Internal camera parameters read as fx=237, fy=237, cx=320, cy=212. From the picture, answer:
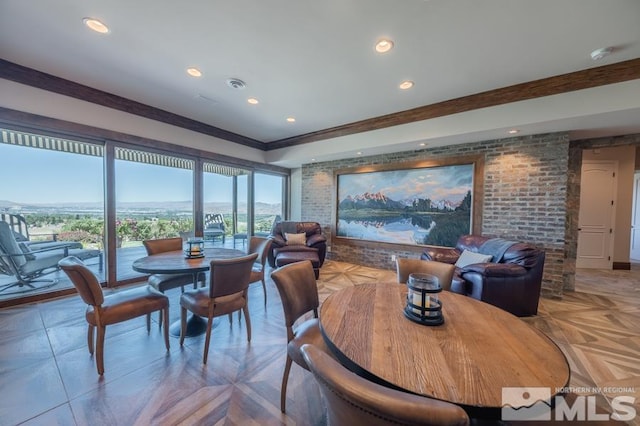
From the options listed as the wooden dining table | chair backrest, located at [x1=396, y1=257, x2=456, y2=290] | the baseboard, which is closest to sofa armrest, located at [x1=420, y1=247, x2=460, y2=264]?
chair backrest, located at [x1=396, y1=257, x2=456, y2=290]

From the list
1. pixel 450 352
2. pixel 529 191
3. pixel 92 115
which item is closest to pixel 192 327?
pixel 450 352

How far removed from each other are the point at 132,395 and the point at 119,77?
361cm

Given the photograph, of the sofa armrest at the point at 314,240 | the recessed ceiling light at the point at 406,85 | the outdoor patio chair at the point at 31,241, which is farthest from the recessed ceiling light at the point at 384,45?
the outdoor patio chair at the point at 31,241

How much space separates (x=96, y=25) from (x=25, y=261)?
3.26 meters

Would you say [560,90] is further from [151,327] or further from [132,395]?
[151,327]

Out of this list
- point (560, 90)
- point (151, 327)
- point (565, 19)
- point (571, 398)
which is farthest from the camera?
point (560, 90)

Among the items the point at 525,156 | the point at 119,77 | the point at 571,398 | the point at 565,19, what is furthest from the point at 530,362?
the point at 119,77

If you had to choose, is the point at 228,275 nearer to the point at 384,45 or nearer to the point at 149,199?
the point at 384,45

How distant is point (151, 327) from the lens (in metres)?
2.63

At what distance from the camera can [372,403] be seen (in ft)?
2.06

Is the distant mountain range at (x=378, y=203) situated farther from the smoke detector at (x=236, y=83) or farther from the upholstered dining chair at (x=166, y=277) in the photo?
the upholstered dining chair at (x=166, y=277)

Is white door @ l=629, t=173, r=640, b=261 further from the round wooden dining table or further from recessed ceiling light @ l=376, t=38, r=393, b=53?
the round wooden dining table

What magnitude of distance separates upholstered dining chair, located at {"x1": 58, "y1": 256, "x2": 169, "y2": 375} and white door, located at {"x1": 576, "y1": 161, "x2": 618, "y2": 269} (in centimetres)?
809

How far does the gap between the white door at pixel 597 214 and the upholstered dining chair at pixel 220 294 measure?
730 cm
